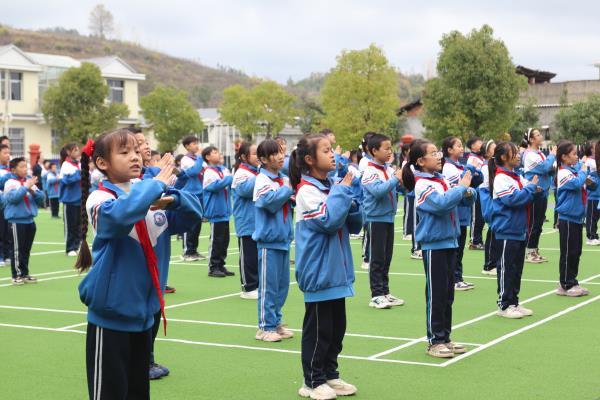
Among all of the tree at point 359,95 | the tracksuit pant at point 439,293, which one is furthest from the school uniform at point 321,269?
the tree at point 359,95

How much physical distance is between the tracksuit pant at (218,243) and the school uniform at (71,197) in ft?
12.4

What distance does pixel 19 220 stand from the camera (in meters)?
11.2

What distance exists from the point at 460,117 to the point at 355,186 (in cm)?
2062

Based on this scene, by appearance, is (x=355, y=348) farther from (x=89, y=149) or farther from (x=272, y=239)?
(x=89, y=149)

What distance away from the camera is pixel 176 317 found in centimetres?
870

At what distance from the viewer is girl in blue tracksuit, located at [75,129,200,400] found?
3.99 metres

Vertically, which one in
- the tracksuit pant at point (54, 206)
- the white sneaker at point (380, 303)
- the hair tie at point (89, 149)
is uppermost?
the hair tie at point (89, 149)

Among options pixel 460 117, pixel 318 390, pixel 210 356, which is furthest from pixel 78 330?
pixel 460 117

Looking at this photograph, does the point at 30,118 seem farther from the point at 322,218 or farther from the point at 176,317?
the point at 322,218

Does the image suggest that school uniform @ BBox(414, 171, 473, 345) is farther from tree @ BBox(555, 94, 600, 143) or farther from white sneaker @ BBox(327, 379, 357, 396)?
tree @ BBox(555, 94, 600, 143)

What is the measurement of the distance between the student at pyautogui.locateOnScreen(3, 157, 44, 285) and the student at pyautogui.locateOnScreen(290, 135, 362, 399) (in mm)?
6139

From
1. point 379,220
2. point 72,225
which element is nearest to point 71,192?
point 72,225

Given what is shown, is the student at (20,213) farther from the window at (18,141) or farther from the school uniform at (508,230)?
the window at (18,141)

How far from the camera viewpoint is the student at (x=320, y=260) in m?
5.48
